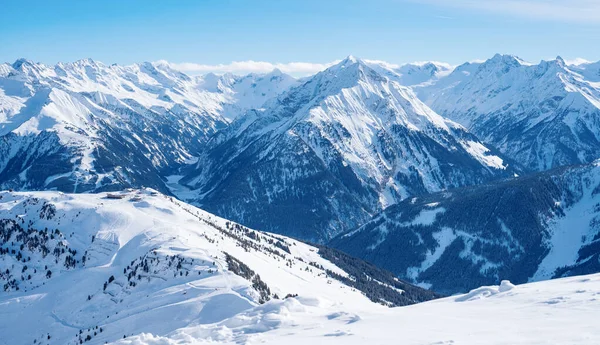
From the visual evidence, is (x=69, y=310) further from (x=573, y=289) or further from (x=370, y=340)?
(x=573, y=289)

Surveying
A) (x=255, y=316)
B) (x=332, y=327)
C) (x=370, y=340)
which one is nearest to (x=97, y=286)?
(x=255, y=316)

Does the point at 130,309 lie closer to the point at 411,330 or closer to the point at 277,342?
the point at 277,342

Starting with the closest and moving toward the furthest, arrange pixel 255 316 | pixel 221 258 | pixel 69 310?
pixel 255 316 → pixel 69 310 → pixel 221 258

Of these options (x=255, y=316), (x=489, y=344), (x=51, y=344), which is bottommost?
(x=51, y=344)

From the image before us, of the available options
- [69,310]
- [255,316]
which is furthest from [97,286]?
[255,316]

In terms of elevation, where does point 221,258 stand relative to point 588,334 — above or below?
below

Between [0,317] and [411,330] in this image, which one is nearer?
[411,330]

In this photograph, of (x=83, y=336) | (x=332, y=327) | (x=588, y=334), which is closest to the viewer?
(x=588, y=334)
